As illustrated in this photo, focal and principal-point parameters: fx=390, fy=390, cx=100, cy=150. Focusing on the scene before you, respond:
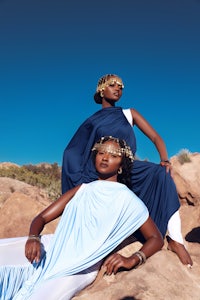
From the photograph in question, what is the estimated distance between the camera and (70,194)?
329 centimetres

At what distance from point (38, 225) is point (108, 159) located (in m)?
0.79

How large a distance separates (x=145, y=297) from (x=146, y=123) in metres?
2.28

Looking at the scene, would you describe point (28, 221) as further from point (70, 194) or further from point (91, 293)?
point (91, 293)

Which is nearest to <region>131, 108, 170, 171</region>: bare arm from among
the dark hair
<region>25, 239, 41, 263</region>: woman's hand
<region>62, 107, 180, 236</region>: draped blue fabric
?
<region>62, 107, 180, 236</region>: draped blue fabric

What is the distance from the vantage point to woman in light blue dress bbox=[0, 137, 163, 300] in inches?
109

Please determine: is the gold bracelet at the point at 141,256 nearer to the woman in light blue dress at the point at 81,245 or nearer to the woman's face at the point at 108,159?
the woman in light blue dress at the point at 81,245

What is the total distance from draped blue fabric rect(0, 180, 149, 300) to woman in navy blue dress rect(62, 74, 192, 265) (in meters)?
0.68

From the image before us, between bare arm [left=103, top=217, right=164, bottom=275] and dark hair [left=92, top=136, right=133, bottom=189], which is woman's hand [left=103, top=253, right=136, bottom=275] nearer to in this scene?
bare arm [left=103, top=217, right=164, bottom=275]

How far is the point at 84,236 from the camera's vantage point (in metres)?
2.93

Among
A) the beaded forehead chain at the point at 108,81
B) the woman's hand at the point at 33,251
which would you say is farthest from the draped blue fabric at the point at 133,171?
the woman's hand at the point at 33,251

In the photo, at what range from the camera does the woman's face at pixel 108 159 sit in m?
3.27

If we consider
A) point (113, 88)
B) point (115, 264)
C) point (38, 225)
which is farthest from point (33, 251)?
point (113, 88)

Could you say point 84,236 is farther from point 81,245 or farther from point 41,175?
point 41,175

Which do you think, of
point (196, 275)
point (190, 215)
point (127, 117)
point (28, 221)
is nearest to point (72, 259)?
point (196, 275)
